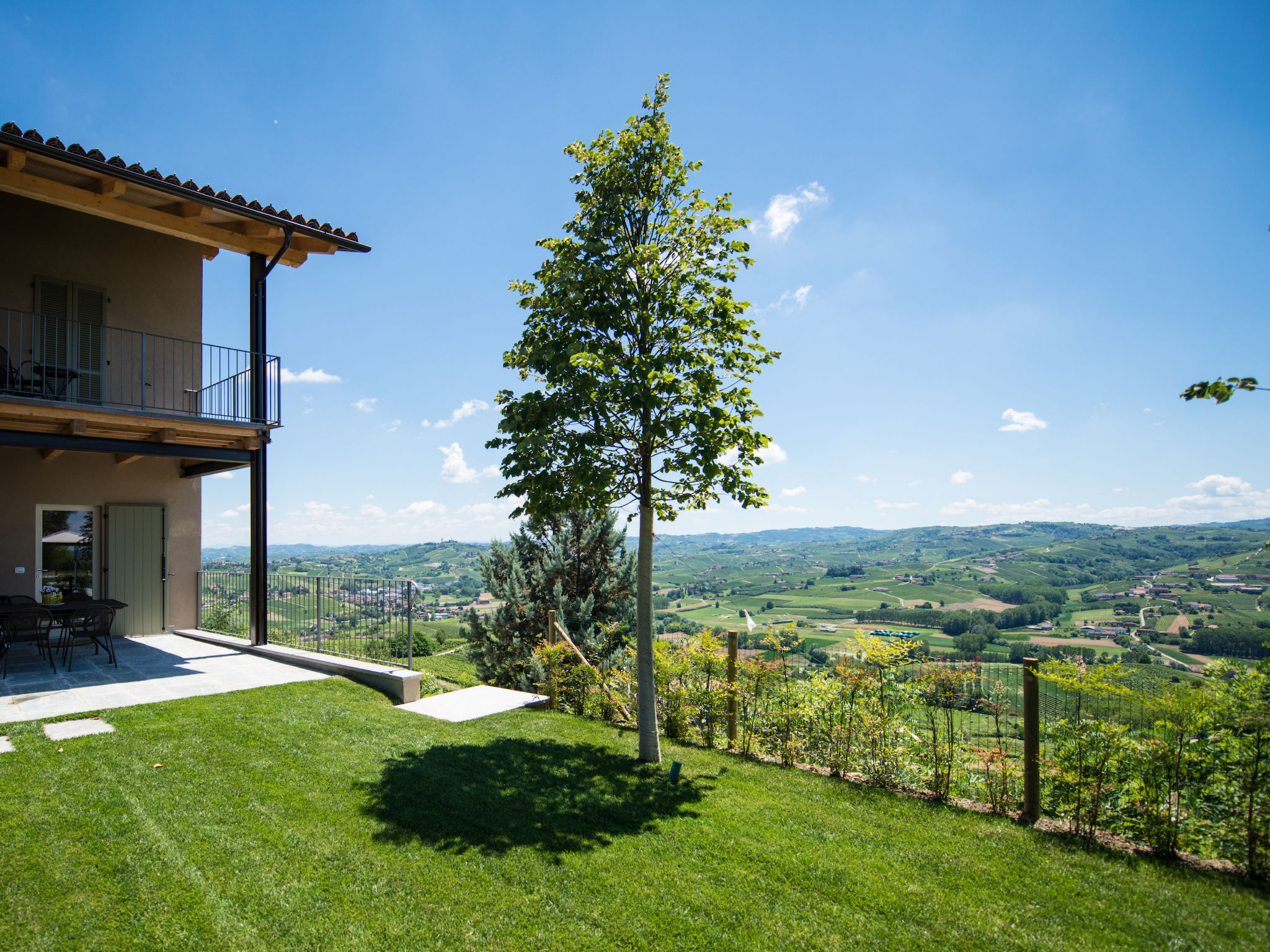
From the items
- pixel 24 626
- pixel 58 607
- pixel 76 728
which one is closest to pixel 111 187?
pixel 58 607

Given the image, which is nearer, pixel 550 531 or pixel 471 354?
pixel 550 531

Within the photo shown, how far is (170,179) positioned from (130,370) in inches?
164

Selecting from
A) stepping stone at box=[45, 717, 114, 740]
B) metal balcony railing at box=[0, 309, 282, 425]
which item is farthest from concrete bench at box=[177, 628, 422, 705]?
metal balcony railing at box=[0, 309, 282, 425]

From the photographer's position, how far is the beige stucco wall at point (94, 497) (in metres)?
10.2

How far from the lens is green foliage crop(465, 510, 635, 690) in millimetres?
14359

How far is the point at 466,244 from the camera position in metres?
14.3

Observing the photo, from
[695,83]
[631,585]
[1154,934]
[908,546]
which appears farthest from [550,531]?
[908,546]

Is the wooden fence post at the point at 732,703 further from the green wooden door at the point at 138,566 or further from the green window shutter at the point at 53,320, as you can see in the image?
the green window shutter at the point at 53,320

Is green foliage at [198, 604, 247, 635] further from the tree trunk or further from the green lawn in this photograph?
the tree trunk

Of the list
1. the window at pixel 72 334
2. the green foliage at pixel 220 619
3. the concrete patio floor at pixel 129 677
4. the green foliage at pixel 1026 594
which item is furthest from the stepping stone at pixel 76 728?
the green foliage at pixel 1026 594

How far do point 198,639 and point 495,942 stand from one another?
11.2 metres

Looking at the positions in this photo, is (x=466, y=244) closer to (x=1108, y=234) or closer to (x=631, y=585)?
(x=631, y=585)

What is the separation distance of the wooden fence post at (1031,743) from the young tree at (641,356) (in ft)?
8.75

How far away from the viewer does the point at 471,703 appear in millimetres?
8000
